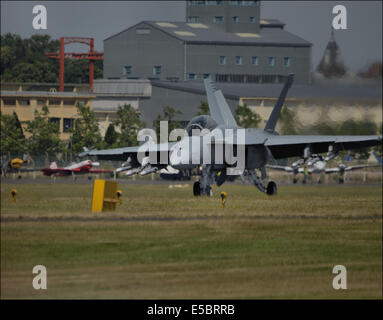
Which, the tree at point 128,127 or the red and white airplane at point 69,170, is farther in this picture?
the red and white airplane at point 69,170

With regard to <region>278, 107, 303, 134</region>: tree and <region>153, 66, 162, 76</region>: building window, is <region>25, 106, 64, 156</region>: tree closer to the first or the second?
<region>153, 66, 162, 76</region>: building window

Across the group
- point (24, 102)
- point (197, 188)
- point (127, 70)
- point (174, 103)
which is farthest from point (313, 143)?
point (127, 70)

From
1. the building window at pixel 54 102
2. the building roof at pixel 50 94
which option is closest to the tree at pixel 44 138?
the building roof at pixel 50 94

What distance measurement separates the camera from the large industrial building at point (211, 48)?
373 feet

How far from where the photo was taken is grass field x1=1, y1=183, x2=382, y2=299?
4547cm

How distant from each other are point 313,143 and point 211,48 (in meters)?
78.5

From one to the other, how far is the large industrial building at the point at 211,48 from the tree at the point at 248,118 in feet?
72.2

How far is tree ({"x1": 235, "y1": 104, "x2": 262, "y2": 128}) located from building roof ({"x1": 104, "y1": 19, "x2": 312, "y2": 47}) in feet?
120

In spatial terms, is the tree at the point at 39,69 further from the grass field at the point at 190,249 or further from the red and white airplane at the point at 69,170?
the grass field at the point at 190,249

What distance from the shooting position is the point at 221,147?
4747 cm

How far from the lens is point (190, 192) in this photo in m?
77.5

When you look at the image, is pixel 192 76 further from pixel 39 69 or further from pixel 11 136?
pixel 39 69

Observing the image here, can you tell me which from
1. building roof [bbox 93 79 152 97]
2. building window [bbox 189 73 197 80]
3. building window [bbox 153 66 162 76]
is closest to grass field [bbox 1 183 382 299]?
building roof [bbox 93 79 152 97]
